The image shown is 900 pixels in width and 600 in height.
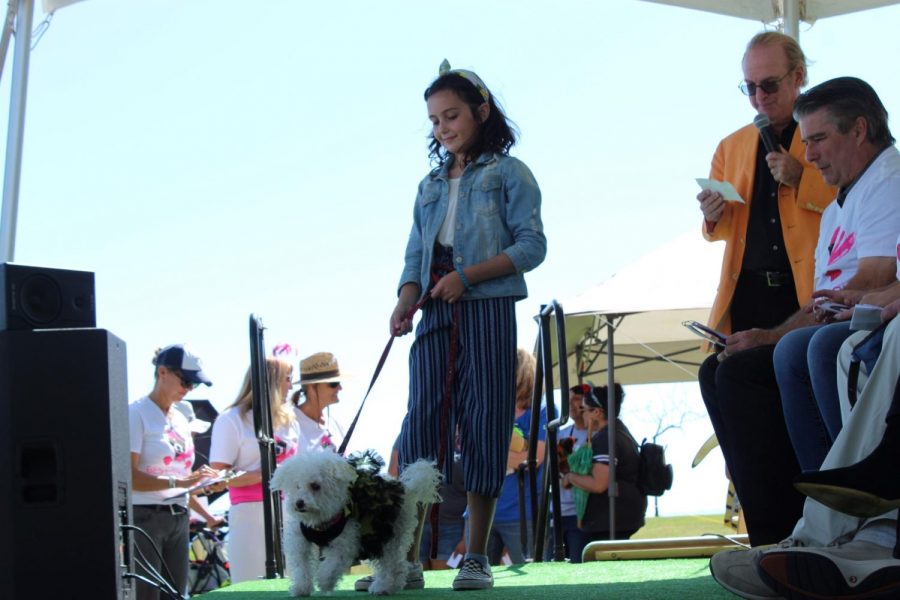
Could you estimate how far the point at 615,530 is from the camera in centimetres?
726

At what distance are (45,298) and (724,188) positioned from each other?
85.2 inches

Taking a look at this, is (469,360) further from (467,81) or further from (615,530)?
(615,530)

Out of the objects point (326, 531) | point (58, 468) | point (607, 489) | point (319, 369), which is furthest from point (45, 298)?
point (607, 489)

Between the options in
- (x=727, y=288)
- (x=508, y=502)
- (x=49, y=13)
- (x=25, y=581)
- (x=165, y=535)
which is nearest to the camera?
(x=25, y=581)

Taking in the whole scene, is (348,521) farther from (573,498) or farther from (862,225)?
(573,498)

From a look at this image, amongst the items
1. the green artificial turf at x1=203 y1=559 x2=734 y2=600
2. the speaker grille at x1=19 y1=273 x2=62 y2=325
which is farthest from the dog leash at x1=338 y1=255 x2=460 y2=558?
the speaker grille at x1=19 y1=273 x2=62 y2=325

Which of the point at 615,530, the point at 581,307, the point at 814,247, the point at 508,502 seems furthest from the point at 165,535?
the point at 581,307

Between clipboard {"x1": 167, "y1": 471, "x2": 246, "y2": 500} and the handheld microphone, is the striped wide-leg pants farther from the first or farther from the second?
clipboard {"x1": 167, "y1": 471, "x2": 246, "y2": 500}

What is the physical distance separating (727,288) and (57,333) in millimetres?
2160

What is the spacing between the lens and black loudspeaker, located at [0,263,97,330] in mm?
2963

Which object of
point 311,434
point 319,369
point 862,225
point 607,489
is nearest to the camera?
point 862,225

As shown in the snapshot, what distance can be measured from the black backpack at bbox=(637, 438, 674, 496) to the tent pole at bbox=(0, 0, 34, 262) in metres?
3.92

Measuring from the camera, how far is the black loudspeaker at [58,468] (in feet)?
9.33

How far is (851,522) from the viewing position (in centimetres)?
258
